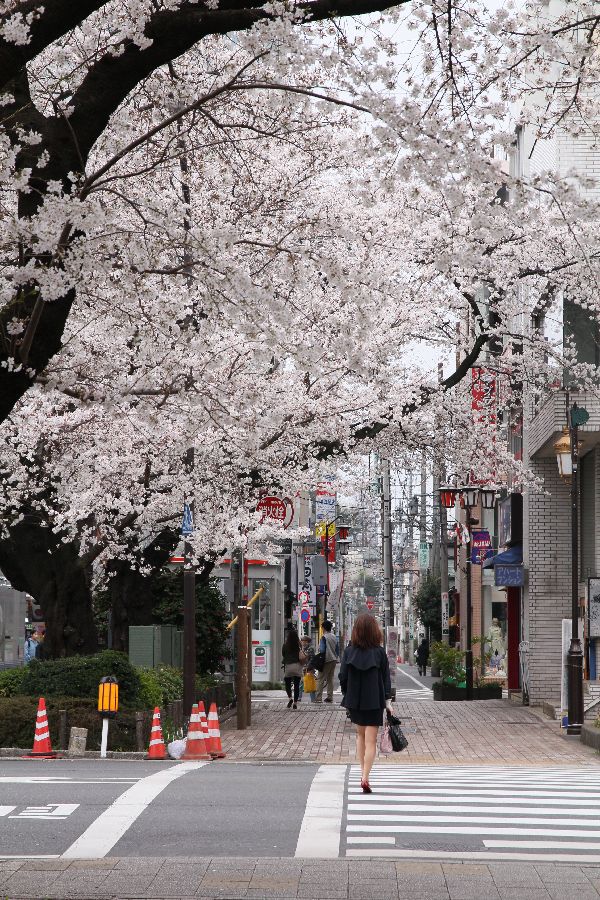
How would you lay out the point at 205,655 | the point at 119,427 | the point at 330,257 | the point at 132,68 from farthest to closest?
the point at 205,655 → the point at 119,427 → the point at 330,257 → the point at 132,68

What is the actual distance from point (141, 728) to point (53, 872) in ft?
34.1

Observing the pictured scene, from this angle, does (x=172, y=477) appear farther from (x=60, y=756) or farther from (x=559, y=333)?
(x=559, y=333)

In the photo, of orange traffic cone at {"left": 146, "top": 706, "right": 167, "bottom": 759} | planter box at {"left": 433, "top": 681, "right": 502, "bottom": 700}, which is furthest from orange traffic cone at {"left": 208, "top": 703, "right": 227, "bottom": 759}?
planter box at {"left": 433, "top": 681, "right": 502, "bottom": 700}

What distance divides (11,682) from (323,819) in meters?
11.0

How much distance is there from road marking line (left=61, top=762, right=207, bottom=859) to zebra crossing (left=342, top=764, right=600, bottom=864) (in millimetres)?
1730

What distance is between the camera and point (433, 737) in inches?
820

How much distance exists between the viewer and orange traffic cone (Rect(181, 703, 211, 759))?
17.3 metres

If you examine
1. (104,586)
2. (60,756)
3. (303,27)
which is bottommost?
(60,756)

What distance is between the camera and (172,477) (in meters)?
21.0

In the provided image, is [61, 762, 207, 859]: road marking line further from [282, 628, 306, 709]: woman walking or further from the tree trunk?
[282, 628, 306, 709]: woman walking

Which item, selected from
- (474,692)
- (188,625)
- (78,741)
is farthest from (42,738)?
(474,692)

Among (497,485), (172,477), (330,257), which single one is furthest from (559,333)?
(330,257)

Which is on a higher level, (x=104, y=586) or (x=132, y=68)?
(x=132, y=68)

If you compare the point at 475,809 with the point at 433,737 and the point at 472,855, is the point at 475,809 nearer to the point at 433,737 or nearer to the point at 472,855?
the point at 472,855
